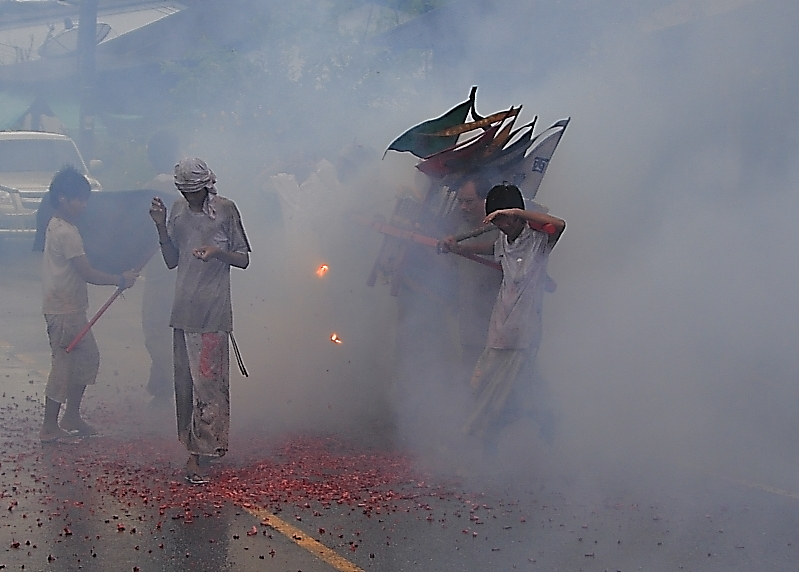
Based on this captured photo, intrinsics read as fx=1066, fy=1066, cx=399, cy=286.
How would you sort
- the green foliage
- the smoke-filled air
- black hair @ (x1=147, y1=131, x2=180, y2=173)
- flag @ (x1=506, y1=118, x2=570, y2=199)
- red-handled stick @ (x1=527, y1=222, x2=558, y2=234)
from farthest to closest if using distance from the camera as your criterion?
the green foliage → black hair @ (x1=147, y1=131, x2=180, y2=173) → flag @ (x1=506, y1=118, x2=570, y2=199) → the smoke-filled air → red-handled stick @ (x1=527, y1=222, x2=558, y2=234)

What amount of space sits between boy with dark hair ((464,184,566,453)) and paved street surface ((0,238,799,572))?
0.33 m

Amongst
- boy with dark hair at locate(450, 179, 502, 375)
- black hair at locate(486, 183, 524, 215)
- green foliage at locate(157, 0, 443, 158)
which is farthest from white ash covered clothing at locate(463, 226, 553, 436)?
green foliage at locate(157, 0, 443, 158)

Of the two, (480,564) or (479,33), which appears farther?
(479,33)

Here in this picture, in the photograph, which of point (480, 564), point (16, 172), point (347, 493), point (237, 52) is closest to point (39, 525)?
point (347, 493)

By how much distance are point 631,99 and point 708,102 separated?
0.55 metres

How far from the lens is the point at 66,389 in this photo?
608cm

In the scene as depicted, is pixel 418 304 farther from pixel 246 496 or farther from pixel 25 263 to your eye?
pixel 25 263

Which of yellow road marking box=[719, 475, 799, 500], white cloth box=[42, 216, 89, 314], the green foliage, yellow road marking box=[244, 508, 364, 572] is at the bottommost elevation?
yellow road marking box=[244, 508, 364, 572]

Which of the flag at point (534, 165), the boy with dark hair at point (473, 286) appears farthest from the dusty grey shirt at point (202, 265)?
the flag at point (534, 165)

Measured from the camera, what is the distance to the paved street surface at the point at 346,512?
430 cm

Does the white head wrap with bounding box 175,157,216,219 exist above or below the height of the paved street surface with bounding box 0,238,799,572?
above

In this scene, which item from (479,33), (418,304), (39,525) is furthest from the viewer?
(479,33)

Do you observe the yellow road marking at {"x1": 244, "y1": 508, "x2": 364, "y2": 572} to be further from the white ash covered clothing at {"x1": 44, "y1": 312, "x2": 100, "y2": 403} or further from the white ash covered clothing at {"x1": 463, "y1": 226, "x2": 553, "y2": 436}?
the white ash covered clothing at {"x1": 44, "y1": 312, "x2": 100, "y2": 403}

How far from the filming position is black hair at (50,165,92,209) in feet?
19.8
